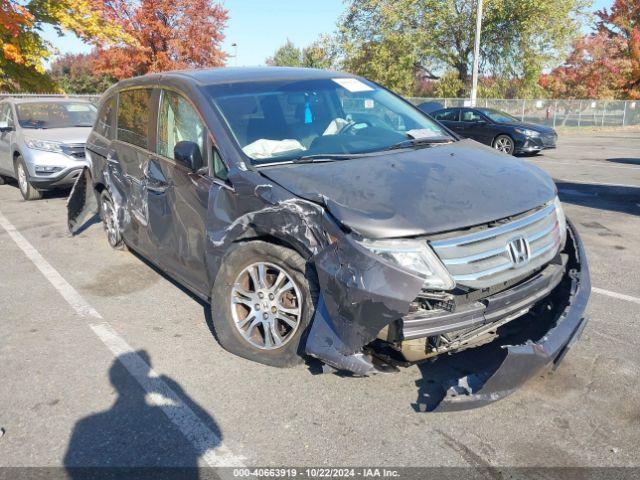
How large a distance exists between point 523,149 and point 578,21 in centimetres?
1830

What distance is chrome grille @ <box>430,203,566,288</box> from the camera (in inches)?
111

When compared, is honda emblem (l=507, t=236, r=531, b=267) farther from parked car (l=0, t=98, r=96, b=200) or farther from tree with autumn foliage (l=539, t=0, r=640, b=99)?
tree with autumn foliage (l=539, t=0, r=640, b=99)

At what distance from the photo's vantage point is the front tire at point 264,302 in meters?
3.23

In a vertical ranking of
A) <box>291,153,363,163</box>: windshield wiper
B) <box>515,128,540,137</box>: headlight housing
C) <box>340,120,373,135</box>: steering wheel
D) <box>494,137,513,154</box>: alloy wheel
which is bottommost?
<box>494,137,513,154</box>: alloy wheel

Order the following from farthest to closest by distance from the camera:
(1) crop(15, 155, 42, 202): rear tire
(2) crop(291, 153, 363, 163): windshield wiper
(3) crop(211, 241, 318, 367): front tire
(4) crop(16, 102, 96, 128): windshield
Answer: (4) crop(16, 102, 96, 128): windshield → (1) crop(15, 155, 42, 202): rear tire → (2) crop(291, 153, 363, 163): windshield wiper → (3) crop(211, 241, 318, 367): front tire

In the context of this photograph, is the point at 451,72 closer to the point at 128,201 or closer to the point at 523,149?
the point at 523,149

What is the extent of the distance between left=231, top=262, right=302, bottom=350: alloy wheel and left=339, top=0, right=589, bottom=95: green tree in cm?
2997

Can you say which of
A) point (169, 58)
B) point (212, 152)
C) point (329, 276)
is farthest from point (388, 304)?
point (169, 58)

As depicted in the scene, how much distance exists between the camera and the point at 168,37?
28.4 meters

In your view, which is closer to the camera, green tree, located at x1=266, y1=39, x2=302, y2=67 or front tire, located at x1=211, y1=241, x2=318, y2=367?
front tire, located at x1=211, y1=241, x2=318, y2=367

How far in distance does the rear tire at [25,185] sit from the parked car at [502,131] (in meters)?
10.9

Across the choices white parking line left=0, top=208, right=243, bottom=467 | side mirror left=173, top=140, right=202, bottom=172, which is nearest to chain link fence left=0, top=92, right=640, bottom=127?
white parking line left=0, top=208, right=243, bottom=467

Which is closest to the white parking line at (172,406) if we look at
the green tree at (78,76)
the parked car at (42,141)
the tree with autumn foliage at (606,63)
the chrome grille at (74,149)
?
the parked car at (42,141)

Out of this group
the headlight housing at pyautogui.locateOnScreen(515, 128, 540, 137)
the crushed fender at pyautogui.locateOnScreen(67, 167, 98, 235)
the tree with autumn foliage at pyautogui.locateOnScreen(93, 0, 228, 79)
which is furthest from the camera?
the tree with autumn foliage at pyautogui.locateOnScreen(93, 0, 228, 79)
